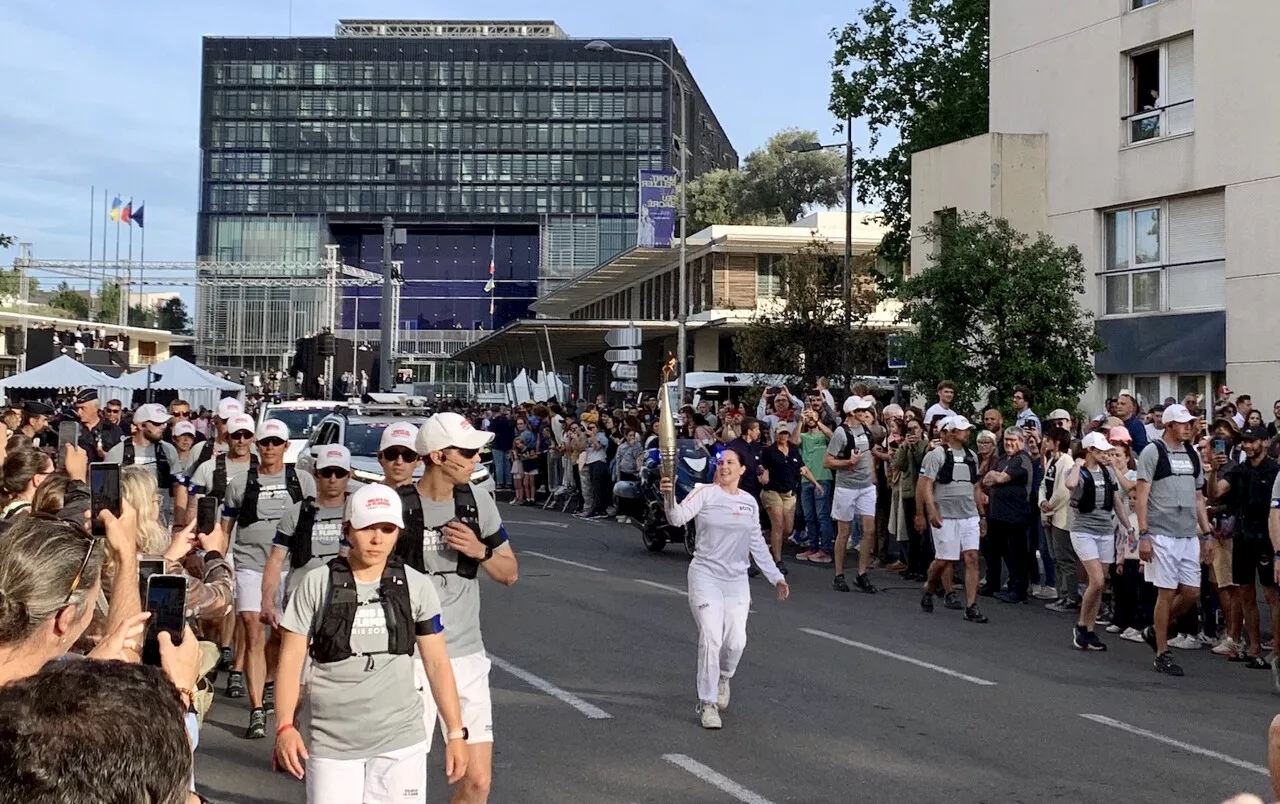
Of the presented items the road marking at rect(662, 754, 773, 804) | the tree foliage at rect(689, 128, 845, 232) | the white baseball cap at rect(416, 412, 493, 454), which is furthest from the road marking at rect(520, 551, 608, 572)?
the tree foliage at rect(689, 128, 845, 232)

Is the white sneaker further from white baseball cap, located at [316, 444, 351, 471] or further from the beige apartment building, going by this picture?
the beige apartment building

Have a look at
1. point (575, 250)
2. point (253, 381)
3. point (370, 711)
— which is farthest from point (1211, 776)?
point (575, 250)

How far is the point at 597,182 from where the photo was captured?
113 meters

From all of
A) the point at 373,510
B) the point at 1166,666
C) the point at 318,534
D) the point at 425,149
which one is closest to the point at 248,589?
the point at 318,534

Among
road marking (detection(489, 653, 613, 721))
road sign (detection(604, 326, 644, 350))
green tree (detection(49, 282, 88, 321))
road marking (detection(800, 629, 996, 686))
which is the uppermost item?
green tree (detection(49, 282, 88, 321))

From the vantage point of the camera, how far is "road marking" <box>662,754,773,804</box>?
728 cm

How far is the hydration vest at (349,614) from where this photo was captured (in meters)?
5.16

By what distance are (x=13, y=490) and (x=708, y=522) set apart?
4.17 metres

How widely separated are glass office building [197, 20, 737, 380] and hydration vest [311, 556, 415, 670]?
108 meters

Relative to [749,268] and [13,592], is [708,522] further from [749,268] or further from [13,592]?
[749,268]

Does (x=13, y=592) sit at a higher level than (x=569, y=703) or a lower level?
higher

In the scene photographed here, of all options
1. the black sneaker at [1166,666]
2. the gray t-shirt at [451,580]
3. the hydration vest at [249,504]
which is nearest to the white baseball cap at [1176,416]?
the black sneaker at [1166,666]

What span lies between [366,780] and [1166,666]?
26.6 ft

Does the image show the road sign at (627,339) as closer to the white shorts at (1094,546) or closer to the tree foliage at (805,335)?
the tree foliage at (805,335)
